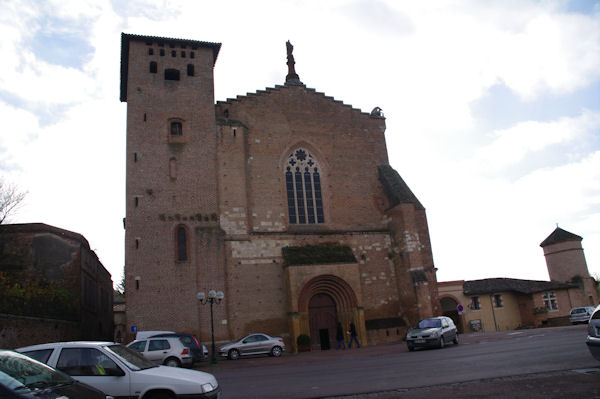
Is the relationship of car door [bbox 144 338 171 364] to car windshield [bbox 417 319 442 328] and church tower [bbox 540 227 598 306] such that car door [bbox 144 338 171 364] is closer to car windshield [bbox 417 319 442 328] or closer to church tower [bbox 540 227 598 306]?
car windshield [bbox 417 319 442 328]

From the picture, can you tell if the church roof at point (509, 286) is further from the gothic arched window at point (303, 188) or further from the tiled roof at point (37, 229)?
the tiled roof at point (37, 229)

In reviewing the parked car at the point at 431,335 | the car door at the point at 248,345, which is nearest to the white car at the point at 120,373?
the parked car at the point at 431,335

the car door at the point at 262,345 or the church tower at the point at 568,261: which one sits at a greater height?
the church tower at the point at 568,261

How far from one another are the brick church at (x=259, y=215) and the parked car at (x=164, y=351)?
608cm

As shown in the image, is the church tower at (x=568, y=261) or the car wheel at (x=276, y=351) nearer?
the car wheel at (x=276, y=351)

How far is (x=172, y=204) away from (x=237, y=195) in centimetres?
357

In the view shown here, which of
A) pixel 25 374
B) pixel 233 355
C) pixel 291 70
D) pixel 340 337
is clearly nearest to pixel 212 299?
pixel 233 355

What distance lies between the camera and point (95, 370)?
7.40 m

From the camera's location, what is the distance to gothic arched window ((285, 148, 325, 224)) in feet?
89.7

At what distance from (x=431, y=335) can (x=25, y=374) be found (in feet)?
51.0

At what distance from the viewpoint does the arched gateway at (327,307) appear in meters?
25.1

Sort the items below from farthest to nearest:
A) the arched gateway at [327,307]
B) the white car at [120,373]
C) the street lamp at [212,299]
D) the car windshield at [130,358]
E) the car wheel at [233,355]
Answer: the arched gateway at [327,307], the car wheel at [233,355], the street lamp at [212,299], the car windshield at [130,358], the white car at [120,373]

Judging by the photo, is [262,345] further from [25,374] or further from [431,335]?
Answer: [25,374]

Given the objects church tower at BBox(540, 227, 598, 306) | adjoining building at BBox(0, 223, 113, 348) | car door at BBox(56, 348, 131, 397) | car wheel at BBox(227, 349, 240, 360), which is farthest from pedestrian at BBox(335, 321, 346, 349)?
church tower at BBox(540, 227, 598, 306)
